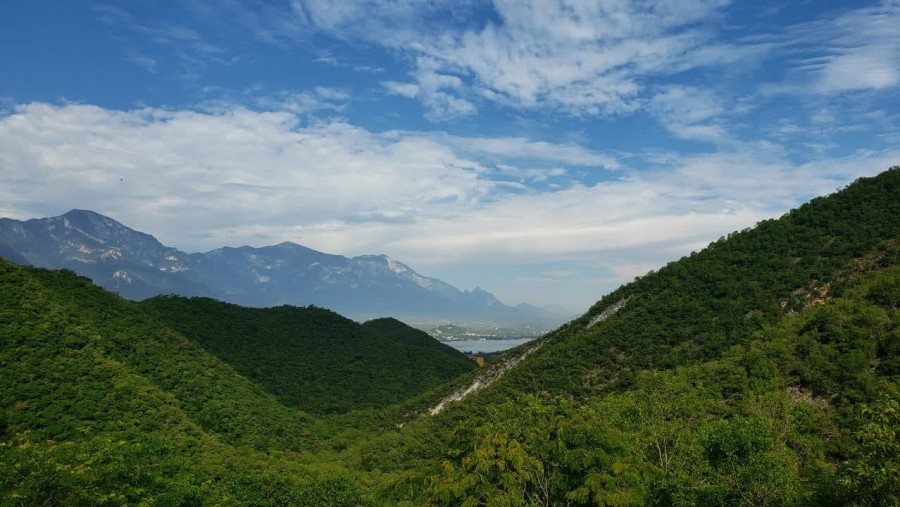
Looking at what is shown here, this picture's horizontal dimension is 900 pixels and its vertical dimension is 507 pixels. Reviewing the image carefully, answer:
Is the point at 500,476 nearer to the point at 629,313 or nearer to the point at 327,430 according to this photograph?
the point at 629,313

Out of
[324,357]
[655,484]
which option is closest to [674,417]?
[655,484]

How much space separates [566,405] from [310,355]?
55876mm

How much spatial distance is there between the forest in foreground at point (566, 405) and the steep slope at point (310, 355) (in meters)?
0.99

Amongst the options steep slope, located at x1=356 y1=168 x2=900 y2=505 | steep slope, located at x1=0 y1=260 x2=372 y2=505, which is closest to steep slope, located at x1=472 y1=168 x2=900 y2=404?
steep slope, located at x1=356 y1=168 x2=900 y2=505

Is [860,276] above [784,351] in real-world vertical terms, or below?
above

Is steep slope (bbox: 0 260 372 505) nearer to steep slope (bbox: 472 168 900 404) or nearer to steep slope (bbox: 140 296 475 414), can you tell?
steep slope (bbox: 140 296 475 414)

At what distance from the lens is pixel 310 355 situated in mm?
80062

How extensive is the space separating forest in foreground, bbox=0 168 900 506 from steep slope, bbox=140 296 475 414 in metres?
0.99

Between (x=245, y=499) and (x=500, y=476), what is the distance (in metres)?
19.8

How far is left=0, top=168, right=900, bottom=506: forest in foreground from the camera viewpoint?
17719 millimetres

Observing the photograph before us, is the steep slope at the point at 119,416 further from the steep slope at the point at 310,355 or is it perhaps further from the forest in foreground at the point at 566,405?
the steep slope at the point at 310,355

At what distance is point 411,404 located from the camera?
60.8 meters

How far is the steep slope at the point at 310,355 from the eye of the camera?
6975 cm

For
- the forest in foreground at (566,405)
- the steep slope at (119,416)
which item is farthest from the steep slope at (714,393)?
the steep slope at (119,416)
